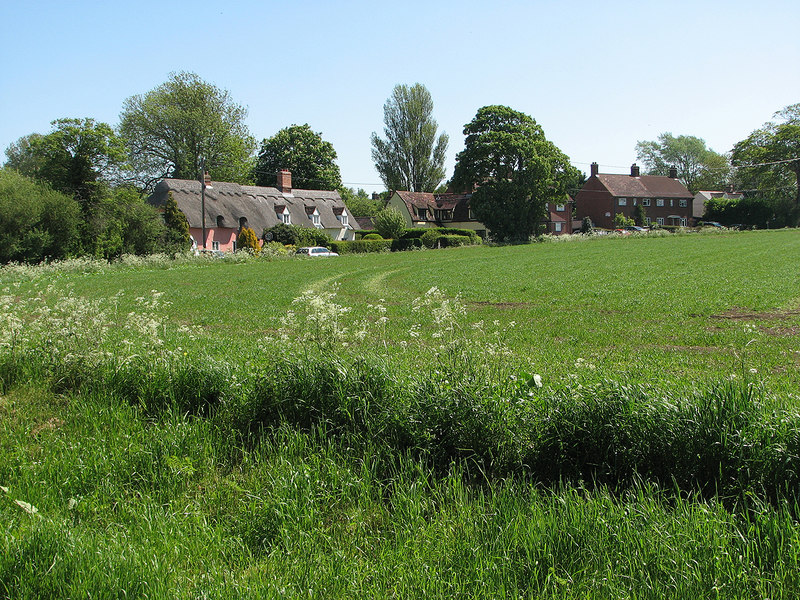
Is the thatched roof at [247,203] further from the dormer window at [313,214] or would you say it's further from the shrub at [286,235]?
the shrub at [286,235]

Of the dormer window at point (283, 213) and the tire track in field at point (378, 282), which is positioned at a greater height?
the dormer window at point (283, 213)

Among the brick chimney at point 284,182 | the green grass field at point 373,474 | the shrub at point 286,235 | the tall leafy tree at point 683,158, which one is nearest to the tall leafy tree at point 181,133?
the brick chimney at point 284,182

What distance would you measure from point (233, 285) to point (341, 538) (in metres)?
23.8

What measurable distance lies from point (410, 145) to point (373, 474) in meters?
92.5

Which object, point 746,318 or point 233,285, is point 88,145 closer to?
point 233,285

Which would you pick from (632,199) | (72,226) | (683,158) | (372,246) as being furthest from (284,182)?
(683,158)

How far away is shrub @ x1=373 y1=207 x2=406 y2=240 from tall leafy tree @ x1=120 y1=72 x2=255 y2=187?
24457mm

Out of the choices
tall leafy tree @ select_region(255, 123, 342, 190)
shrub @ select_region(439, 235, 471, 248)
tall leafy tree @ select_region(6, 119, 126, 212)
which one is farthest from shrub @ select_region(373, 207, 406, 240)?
tall leafy tree @ select_region(6, 119, 126, 212)

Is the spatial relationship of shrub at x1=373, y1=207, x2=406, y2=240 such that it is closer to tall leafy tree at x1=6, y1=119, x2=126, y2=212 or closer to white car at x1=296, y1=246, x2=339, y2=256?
white car at x1=296, y1=246, x2=339, y2=256

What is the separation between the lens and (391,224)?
6656 centimetres

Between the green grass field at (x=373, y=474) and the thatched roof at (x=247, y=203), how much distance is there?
189 ft

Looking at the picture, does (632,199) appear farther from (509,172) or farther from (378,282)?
(378,282)


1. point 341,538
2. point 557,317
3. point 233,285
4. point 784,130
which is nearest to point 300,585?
point 341,538

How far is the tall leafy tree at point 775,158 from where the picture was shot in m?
81.4
